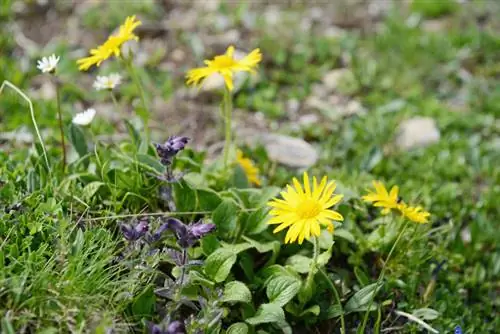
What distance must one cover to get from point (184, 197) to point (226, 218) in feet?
0.57

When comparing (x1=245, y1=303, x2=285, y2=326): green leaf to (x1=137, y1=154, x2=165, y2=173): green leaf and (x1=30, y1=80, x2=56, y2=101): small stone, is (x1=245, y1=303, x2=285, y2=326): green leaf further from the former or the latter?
(x1=30, y1=80, x2=56, y2=101): small stone

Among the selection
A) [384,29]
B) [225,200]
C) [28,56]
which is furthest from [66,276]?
[384,29]

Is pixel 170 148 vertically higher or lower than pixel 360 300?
higher

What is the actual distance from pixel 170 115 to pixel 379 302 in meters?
1.77

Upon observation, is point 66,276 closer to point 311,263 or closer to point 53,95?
point 311,263

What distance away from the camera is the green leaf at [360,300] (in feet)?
7.84

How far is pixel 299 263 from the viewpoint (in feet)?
8.11

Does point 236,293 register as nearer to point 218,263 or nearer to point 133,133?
point 218,263

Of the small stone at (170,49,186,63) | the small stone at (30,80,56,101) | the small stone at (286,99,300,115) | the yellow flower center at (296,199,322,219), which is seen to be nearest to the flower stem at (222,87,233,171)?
the yellow flower center at (296,199,322,219)

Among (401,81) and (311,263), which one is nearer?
(311,263)

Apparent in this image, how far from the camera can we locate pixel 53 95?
392 cm

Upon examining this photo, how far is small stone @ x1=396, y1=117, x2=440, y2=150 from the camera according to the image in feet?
12.3

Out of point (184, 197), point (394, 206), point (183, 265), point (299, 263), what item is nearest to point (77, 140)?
point (184, 197)

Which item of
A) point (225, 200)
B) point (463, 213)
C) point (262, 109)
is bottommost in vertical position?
point (463, 213)
